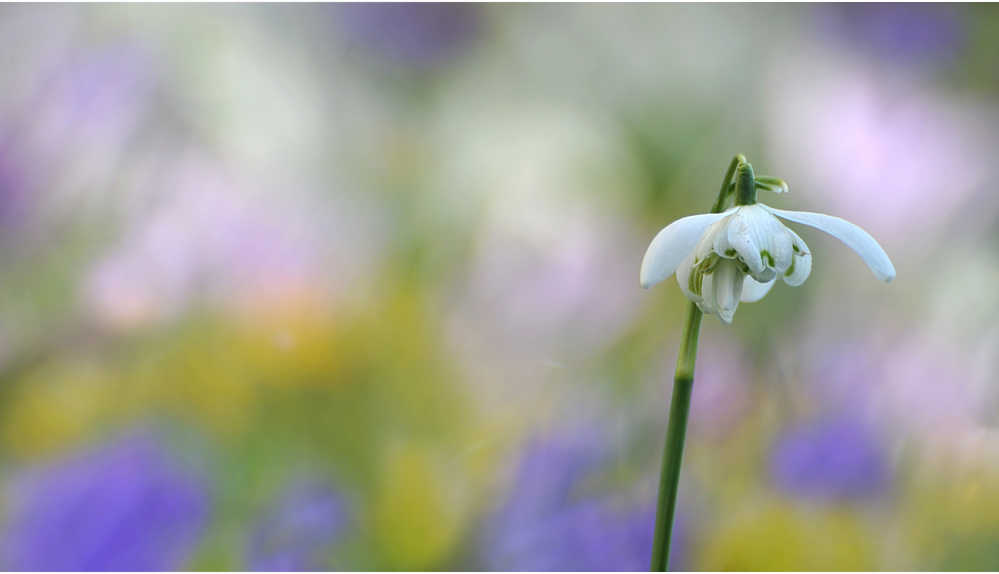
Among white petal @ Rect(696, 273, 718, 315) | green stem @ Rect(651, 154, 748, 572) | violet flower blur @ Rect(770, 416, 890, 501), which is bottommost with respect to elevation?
green stem @ Rect(651, 154, 748, 572)

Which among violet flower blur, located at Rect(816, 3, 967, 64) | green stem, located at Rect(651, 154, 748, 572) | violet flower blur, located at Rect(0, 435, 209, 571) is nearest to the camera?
green stem, located at Rect(651, 154, 748, 572)

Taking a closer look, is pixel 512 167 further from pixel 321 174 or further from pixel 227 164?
pixel 227 164

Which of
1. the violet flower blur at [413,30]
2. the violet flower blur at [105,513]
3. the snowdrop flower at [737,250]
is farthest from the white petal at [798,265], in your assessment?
the violet flower blur at [105,513]

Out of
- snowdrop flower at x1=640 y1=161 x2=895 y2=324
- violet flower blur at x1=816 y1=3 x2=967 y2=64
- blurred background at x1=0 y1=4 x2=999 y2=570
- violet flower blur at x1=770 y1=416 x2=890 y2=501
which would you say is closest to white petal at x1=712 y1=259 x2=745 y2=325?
snowdrop flower at x1=640 y1=161 x2=895 y2=324

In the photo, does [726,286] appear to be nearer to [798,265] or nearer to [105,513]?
[798,265]

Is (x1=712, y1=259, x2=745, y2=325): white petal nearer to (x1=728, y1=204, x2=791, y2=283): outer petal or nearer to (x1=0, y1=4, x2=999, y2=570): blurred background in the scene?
(x1=728, y1=204, x2=791, y2=283): outer petal

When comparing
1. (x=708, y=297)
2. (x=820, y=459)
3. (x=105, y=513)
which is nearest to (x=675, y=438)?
(x=708, y=297)
